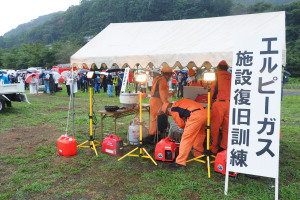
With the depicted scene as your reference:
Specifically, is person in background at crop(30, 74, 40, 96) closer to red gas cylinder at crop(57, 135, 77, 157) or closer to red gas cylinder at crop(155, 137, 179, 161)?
red gas cylinder at crop(57, 135, 77, 157)

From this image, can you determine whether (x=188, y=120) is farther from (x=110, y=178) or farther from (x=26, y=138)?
(x=26, y=138)

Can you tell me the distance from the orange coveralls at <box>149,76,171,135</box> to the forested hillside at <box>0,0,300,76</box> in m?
31.4

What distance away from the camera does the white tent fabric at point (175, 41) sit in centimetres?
394

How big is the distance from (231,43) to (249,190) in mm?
2435

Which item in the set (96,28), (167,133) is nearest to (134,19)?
(96,28)

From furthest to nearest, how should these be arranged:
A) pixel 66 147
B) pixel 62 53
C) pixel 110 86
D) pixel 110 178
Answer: pixel 62 53 < pixel 110 86 < pixel 66 147 < pixel 110 178

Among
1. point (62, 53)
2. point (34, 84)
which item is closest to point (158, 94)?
point (34, 84)

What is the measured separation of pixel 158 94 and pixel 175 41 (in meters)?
1.54

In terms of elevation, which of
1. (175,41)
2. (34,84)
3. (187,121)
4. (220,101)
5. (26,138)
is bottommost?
(26,138)

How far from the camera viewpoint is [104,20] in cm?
11006

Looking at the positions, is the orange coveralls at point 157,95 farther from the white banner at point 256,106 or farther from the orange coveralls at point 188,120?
the white banner at point 256,106

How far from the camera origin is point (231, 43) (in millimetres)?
3889

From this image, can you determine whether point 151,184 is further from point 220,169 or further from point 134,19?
point 134,19

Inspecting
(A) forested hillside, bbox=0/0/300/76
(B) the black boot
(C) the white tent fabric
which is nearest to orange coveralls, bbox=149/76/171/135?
(B) the black boot
